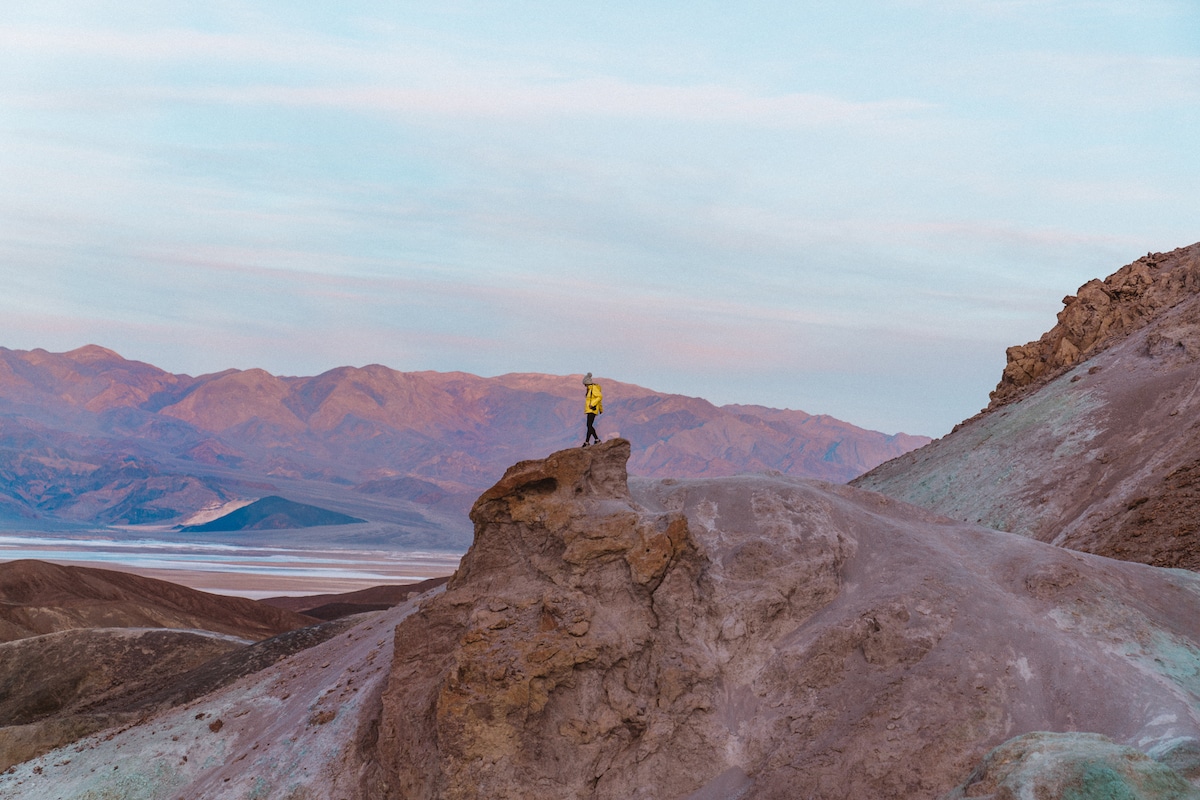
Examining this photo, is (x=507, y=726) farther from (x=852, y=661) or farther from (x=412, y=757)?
(x=852, y=661)

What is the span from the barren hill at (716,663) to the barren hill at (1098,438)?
30.3 feet

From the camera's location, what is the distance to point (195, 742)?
70.2ft

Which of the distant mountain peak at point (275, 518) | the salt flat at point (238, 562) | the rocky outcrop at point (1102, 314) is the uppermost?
the rocky outcrop at point (1102, 314)

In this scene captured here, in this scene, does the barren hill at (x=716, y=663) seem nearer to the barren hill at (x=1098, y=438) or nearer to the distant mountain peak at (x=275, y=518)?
the barren hill at (x=1098, y=438)

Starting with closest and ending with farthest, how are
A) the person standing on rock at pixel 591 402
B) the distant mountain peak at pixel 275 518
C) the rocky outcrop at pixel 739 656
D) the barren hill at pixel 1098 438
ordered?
the rocky outcrop at pixel 739 656 → the person standing on rock at pixel 591 402 → the barren hill at pixel 1098 438 → the distant mountain peak at pixel 275 518

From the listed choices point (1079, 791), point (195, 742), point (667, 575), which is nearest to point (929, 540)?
point (667, 575)

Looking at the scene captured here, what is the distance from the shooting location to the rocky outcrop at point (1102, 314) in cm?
4309

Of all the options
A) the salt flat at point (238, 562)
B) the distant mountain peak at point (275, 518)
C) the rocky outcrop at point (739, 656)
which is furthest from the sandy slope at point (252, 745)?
the distant mountain peak at point (275, 518)

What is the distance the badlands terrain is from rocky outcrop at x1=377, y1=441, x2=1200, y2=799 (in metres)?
0.04

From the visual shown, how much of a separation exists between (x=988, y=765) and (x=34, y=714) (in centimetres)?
3113

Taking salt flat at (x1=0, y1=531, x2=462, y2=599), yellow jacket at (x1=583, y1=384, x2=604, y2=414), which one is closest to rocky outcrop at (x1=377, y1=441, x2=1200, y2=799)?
yellow jacket at (x1=583, y1=384, x2=604, y2=414)

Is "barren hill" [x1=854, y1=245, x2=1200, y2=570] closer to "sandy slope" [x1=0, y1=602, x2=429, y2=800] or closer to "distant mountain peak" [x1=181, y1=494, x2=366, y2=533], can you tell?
"sandy slope" [x1=0, y1=602, x2=429, y2=800]

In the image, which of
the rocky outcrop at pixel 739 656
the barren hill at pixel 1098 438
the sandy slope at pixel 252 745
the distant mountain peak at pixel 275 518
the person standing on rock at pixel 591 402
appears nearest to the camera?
the rocky outcrop at pixel 739 656

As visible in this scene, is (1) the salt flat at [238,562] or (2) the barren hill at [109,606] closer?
(2) the barren hill at [109,606]
